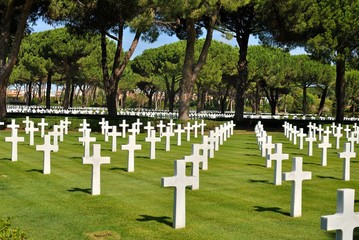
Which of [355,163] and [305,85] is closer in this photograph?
[355,163]

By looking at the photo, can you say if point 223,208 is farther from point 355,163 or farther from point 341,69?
point 341,69

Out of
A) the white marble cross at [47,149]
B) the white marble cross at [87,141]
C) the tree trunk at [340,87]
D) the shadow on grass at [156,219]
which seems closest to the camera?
the shadow on grass at [156,219]

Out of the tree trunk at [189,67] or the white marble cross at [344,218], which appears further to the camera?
the tree trunk at [189,67]

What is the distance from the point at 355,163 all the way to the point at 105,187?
28.6 ft

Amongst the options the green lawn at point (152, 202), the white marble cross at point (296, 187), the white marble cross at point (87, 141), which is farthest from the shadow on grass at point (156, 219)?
the white marble cross at point (87, 141)

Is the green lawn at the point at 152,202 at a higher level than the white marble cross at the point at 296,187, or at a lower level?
lower

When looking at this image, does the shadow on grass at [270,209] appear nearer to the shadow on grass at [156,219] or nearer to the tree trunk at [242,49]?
the shadow on grass at [156,219]

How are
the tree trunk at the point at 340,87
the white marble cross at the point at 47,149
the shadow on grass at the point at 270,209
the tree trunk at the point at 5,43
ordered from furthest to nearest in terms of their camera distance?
the tree trunk at the point at 340,87, the tree trunk at the point at 5,43, the white marble cross at the point at 47,149, the shadow on grass at the point at 270,209

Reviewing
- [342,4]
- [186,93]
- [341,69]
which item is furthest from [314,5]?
[186,93]

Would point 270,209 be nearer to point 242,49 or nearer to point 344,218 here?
point 344,218

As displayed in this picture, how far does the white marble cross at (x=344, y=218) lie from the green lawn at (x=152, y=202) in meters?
2.00

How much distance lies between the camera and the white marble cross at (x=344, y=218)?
5012 mm

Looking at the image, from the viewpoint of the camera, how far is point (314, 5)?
32.7 meters

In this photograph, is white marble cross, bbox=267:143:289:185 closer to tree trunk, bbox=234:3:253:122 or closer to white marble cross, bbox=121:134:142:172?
white marble cross, bbox=121:134:142:172
